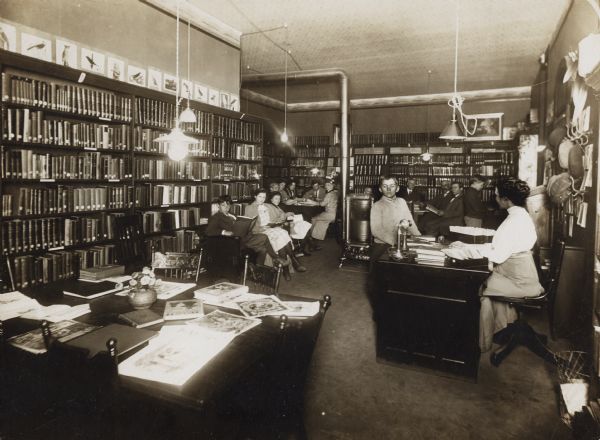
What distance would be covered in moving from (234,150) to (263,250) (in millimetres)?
1913

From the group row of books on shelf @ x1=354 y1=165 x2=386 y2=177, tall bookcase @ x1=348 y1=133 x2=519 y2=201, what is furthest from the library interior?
row of books on shelf @ x1=354 y1=165 x2=386 y2=177

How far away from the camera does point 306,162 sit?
1116 cm

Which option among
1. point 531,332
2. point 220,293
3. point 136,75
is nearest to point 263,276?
point 220,293

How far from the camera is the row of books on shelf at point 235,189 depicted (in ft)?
19.5

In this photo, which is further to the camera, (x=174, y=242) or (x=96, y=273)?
(x=174, y=242)

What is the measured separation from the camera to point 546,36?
607 centimetres

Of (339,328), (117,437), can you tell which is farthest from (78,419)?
(339,328)

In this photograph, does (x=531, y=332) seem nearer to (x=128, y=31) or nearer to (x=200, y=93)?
(x=200, y=93)

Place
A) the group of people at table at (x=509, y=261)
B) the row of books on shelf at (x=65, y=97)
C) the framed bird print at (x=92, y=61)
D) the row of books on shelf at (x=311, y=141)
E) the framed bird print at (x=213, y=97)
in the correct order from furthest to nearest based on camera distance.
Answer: the row of books on shelf at (x=311, y=141) < the framed bird print at (x=213, y=97) < the framed bird print at (x=92, y=61) < the row of books on shelf at (x=65, y=97) < the group of people at table at (x=509, y=261)

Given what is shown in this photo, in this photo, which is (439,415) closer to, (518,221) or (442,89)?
(518,221)

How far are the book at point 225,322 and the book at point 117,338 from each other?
0.22 meters

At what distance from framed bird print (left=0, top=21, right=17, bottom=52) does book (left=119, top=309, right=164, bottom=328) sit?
304 cm

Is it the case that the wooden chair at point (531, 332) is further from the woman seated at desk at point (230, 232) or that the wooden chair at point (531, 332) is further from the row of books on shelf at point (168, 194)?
the row of books on shelf at point (168, 194)

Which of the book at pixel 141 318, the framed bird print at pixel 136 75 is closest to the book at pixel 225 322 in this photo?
the book at pixel 141 318
